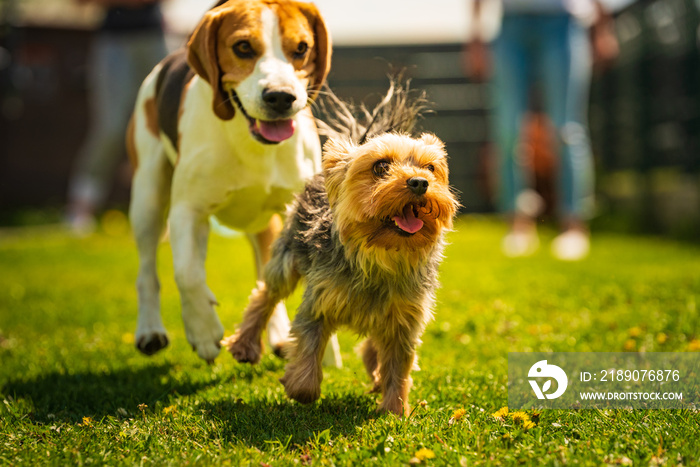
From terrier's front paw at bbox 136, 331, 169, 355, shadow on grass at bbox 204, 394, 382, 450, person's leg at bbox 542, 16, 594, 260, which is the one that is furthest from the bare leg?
person's leg at bbox 542, 16, 594, 260

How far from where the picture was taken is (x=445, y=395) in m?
3.50

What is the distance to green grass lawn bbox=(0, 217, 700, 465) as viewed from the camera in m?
2.72

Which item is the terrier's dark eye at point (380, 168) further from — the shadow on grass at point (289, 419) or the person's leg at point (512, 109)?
the person's leg at point (512, 109)

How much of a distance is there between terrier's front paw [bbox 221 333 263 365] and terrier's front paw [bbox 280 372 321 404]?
1.57 feet

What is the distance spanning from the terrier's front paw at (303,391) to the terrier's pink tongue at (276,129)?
1.14m

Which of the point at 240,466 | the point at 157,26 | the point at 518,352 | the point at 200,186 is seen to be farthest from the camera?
the point at 157,26

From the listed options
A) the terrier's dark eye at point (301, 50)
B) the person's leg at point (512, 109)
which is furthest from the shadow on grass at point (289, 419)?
the person's leg at point (512, 109)

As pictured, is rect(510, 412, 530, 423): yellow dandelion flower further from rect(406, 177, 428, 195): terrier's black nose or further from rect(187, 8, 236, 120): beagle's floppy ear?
rect(187, 8, 236, 120): beagle's floppy ear

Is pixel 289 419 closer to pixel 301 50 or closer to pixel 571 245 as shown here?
pixel 301 50

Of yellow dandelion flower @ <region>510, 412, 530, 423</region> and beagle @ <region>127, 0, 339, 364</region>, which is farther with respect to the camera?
beagle @ <region>127, 0, 339, 364</region>

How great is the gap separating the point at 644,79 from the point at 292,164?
789 cm

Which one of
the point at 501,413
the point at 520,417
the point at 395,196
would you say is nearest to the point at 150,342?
the point at 395,196

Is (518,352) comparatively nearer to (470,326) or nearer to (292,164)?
(470,326)

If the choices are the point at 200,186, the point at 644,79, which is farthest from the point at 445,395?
the point at 644,79
